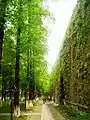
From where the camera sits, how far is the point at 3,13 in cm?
1895

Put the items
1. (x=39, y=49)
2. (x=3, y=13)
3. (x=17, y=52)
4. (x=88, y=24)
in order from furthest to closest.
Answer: (x=39, y=49) < (x=17, y=52) < (x=88, y=24) < (x=3, y=13)

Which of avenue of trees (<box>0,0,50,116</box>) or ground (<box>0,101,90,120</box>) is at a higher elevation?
avenue of trees (<box>0,0,50,116</box>)

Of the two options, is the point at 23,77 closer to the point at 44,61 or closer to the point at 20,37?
the point at 44,61

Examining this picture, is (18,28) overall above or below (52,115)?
above

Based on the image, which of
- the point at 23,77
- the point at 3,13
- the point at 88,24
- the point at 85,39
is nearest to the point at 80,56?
the point at 85,39

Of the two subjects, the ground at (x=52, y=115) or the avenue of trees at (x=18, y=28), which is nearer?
the avenue of trees at (x=18, y=28)

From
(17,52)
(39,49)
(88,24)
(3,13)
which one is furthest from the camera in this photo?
(39,49)

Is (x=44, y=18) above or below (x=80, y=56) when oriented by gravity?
above

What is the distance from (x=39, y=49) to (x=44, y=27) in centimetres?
418

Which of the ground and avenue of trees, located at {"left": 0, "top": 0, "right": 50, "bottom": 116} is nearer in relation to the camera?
avenue of trees, located at {"left": 0, "top": 0, "right": 50, "bottom": 116}

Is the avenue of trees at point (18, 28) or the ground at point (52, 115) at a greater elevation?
the avenue of trees at point (18, 28)

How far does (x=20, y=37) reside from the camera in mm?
26375

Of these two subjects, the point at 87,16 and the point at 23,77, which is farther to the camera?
the point at 23,77

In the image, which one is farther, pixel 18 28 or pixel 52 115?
pixel 52 115
